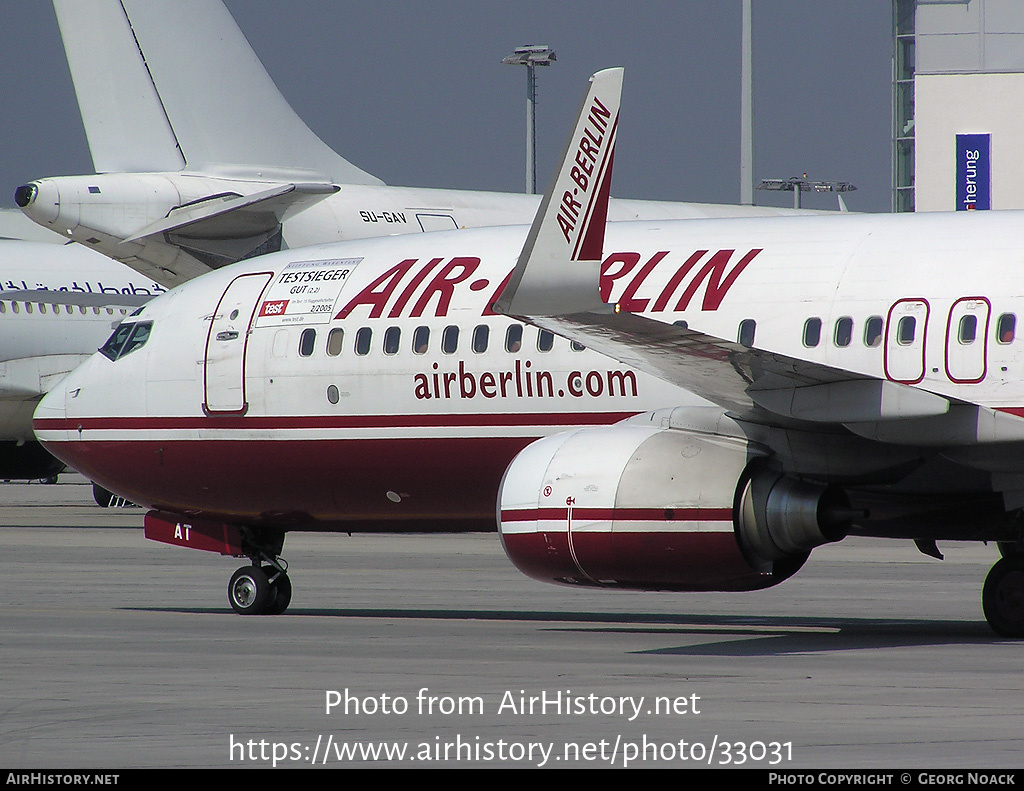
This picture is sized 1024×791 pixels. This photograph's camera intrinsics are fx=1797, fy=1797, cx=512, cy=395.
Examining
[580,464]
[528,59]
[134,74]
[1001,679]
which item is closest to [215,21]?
[134,74]

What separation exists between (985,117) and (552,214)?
178 feet

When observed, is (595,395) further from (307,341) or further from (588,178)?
(588,178)

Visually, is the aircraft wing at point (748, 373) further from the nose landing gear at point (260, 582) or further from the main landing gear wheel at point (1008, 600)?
the nose landing gear at point (260, 582)

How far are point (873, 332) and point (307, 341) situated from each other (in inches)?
231

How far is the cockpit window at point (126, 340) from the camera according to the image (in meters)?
19.1

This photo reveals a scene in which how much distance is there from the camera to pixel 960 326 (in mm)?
14617

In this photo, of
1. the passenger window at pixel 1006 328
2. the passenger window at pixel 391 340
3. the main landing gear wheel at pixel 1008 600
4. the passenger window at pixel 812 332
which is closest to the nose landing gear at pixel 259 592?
the passenger window at pixel 391 340

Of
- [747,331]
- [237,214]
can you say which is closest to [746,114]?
[237,214]

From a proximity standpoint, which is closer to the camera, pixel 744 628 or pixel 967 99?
pixel 744 628

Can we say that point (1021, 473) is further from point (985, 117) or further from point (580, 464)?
point (985, 117)

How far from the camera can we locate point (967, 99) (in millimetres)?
64188

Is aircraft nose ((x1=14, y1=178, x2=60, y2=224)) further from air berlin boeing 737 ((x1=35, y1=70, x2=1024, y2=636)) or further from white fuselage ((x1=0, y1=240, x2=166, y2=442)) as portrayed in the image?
air berlin boeing 737 ((x1=35, y1=70, x2=1024, y2=636))

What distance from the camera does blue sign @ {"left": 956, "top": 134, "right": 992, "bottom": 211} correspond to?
2315 inches

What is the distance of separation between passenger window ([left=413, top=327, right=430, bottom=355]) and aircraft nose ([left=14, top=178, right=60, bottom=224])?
65.3 feet
